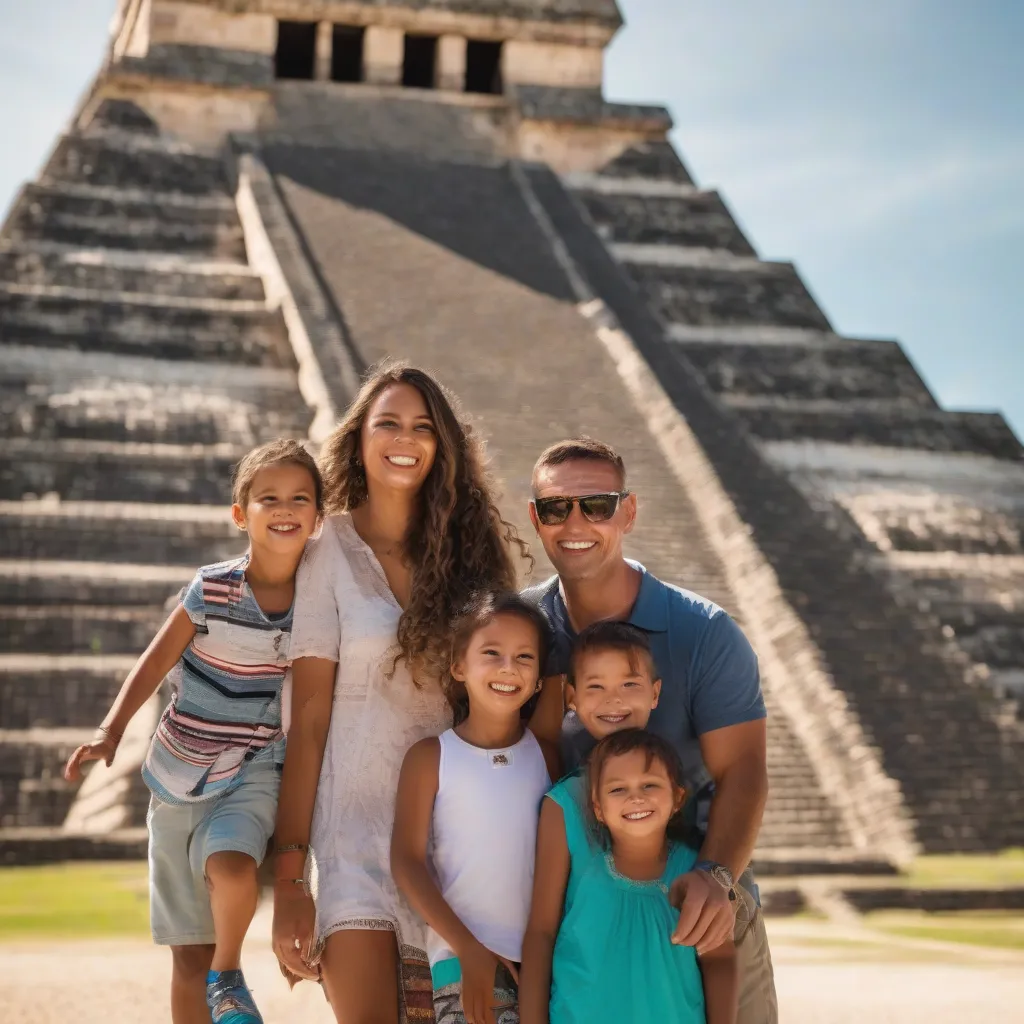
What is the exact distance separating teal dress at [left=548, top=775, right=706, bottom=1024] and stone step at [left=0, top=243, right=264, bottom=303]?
15.6 meters

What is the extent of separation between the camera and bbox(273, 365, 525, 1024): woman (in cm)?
382

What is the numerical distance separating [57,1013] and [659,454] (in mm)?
10097

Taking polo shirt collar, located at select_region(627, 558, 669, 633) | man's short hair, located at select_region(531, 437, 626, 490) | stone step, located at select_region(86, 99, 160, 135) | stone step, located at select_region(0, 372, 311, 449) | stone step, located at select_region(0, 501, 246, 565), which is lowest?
polo shirt collar, located at select_region(627, 558, 669, 633)

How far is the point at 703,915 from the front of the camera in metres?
3.64

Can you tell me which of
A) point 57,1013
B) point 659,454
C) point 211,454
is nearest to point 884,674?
point 659,454

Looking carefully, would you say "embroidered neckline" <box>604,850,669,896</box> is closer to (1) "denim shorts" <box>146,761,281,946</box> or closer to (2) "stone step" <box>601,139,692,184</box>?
(1) "denim shorts" <box>146,761,281,946</box>

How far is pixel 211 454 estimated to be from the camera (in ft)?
50.3

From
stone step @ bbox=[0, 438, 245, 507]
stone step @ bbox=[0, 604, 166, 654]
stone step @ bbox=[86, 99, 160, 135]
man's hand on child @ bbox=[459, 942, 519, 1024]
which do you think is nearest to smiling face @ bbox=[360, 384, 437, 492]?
man's hand on child @ bbox=[459, 942, 519, 1024]

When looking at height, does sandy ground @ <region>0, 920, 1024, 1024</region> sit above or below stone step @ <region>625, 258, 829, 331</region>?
below

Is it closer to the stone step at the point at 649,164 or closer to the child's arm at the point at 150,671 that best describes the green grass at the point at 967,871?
the child's arm at the point at 150,671

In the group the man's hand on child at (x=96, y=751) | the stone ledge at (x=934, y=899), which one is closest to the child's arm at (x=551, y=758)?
the man's hand on child at (x=96, y=751)

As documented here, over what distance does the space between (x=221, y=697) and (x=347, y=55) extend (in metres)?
22.3

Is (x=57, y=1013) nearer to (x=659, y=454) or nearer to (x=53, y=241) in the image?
(x=659, y=454)

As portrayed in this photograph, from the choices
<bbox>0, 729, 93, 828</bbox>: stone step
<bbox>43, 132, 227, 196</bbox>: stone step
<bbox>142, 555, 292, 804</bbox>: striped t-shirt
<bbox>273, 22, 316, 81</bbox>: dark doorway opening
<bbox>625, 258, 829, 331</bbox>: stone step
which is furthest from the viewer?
<bbox>273, 22, 316, 81</bbox>: dark doorway opening
